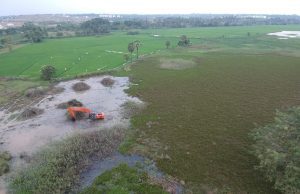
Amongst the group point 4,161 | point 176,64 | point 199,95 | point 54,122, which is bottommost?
point 4,161

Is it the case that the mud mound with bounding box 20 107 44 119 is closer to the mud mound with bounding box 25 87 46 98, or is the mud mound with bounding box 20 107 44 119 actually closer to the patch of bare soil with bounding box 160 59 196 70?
the mud mound with bounding box 25 87 46 98

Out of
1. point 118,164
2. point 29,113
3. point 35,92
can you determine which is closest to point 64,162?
point 118,164

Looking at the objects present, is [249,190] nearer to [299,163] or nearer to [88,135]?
[299,163]

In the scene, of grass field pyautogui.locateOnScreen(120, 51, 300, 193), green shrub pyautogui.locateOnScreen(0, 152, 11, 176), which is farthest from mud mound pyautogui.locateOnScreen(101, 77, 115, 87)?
green shrub pyautogui.locateOnScreen(0, 152, 11, 176)

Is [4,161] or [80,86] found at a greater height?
[80,86]

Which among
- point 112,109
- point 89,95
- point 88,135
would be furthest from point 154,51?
point 88,135

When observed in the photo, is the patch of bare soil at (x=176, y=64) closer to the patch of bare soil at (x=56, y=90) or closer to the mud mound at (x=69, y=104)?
the patch of bare soil at (x=56, y=90)

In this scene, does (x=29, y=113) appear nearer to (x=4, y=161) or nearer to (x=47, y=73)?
(x=4, y=161)
